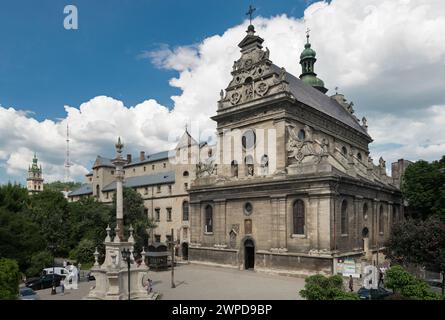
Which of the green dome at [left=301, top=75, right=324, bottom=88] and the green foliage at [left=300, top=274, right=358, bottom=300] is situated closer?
the green foliage at [left=300, top=274, right=358, bottom=300]

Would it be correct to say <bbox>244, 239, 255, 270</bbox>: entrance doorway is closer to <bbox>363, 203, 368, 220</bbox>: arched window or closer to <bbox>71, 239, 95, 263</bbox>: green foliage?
<bbox>363, 203, 368, 220</bbox>: arched window

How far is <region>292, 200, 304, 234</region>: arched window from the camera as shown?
104 ft

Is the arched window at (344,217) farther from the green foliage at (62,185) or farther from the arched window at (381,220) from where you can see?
the green foliage at (62,185)

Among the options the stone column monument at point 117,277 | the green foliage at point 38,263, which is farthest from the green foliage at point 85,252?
the stone column monument at point 117,277

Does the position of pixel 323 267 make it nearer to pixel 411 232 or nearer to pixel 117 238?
pixel 411 232

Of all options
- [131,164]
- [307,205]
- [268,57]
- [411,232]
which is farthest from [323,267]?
[131,164]

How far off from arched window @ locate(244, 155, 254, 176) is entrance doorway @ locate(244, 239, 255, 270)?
6.89 meters

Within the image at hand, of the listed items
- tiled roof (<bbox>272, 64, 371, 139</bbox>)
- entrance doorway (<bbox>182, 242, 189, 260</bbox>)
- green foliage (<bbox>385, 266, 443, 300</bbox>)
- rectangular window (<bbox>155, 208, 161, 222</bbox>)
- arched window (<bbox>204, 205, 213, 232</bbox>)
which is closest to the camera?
green foliage (<bbox>385, 266, 443, 300</bbox>)

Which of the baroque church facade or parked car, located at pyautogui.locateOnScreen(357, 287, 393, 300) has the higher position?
the baroque church facade

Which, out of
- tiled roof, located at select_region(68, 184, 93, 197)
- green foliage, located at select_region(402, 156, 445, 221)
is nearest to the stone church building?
green foliage, located at select_region(402, 156, 445, 221)

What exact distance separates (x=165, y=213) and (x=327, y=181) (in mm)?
26570

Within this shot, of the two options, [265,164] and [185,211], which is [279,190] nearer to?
[265,164]

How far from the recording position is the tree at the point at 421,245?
26547mm
